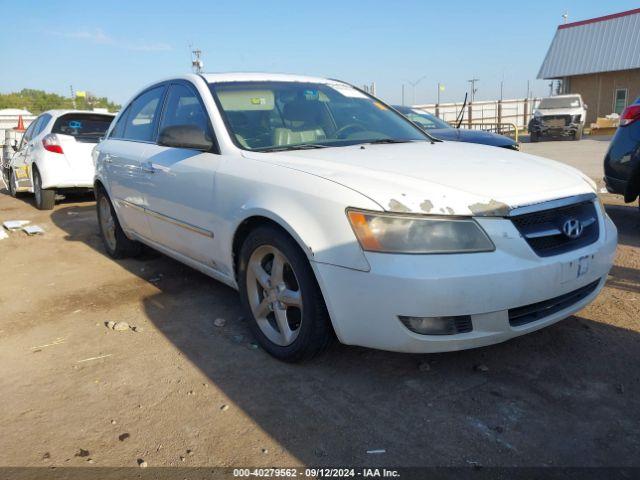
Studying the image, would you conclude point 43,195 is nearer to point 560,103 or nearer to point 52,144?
point 52,144

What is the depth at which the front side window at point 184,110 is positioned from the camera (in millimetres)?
3617

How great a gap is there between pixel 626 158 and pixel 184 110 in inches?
164

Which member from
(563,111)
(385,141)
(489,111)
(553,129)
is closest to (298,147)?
(385,141)

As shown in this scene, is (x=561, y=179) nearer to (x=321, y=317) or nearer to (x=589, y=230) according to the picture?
(x=589, y=230)

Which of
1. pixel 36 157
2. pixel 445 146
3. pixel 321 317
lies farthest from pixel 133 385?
pixel 36 157

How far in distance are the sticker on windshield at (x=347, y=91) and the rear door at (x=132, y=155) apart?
1388mm

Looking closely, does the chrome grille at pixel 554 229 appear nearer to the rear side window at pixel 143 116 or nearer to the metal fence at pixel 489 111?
the rear side window at pixel 143 116

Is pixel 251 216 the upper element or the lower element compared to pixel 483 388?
upper

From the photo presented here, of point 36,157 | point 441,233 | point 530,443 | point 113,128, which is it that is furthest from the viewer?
point 36,157

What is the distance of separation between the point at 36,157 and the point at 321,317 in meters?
7.58

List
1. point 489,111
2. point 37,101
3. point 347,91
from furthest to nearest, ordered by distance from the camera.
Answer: point 37,101 < point 489,111 < point 347,91

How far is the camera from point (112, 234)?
5.41 metres

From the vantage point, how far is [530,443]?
2260mm

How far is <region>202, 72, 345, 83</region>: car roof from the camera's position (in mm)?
3854
